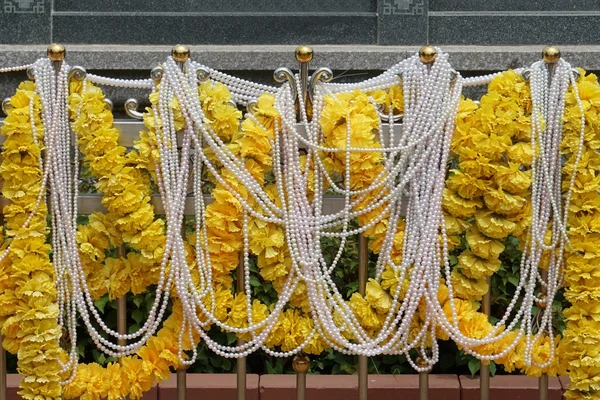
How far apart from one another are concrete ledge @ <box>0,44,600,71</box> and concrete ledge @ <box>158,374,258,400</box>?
168 centimetres

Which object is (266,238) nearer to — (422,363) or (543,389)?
(422,363)

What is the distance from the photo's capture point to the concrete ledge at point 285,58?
452cm

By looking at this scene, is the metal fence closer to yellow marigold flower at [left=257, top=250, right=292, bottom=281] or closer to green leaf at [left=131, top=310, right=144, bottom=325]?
yellow marigold flower at [left=257, top=250, right=292, bottom=281]

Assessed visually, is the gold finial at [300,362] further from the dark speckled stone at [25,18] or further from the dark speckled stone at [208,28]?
the dark speckled stone at [25,18]

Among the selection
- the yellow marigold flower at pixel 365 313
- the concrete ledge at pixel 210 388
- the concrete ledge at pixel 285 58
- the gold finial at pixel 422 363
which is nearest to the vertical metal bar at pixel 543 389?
the gold finial at pixel 422 363

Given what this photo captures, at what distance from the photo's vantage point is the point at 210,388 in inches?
135

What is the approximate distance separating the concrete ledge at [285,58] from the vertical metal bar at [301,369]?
196 centimetres

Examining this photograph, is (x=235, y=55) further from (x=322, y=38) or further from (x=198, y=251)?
(x=198, y=251)

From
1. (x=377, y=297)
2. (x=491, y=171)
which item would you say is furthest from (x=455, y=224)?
(x=377, y=297)

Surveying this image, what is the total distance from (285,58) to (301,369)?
6.58 ft

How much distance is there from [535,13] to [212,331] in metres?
2.37

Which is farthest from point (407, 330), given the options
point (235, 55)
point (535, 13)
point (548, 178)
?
point (535, 13)

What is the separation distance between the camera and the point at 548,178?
2705 mm

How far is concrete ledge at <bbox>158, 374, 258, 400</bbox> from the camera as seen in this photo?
11.3ft
